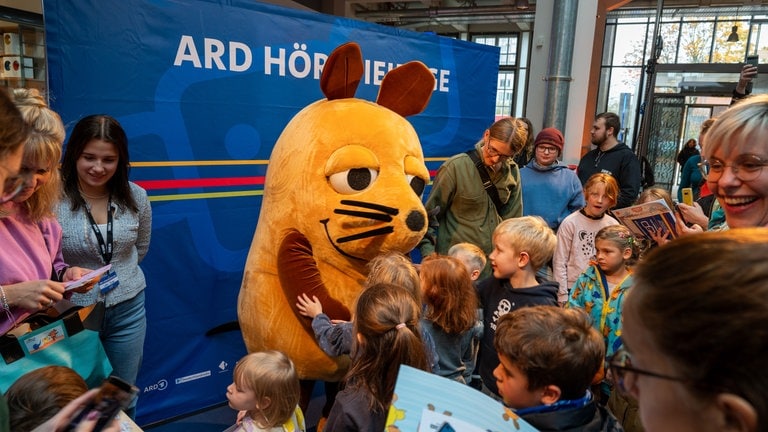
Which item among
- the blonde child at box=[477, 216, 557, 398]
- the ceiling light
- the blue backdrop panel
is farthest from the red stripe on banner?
the ceiling light

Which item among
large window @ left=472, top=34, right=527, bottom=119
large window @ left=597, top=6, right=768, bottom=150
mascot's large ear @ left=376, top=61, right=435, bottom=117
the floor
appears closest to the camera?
mascot's large ear @ left=376, top=61, right=435, bottom=117

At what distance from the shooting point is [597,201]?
3299mm

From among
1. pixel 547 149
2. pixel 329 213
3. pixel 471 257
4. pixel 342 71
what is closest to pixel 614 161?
pixel 547 149

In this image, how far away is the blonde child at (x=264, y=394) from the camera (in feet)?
6.21

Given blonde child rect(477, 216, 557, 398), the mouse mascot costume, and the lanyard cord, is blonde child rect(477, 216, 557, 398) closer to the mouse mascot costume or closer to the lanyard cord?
the mouse mascot costume

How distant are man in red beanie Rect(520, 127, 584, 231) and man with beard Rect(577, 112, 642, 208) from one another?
0.58m

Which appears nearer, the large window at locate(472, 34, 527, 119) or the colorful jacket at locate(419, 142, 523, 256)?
the colorful jacket at locate(419, 142, 523, 256)

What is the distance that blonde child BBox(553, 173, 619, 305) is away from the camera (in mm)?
3303

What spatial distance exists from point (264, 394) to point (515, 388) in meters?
0.92

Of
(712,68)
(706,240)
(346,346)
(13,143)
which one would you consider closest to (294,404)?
(346,346)

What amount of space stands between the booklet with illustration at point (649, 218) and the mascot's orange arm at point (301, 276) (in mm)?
1315

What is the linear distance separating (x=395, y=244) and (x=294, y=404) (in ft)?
2.52

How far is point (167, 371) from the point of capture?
2963 mm

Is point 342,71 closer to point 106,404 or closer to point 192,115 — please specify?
point 192,115
